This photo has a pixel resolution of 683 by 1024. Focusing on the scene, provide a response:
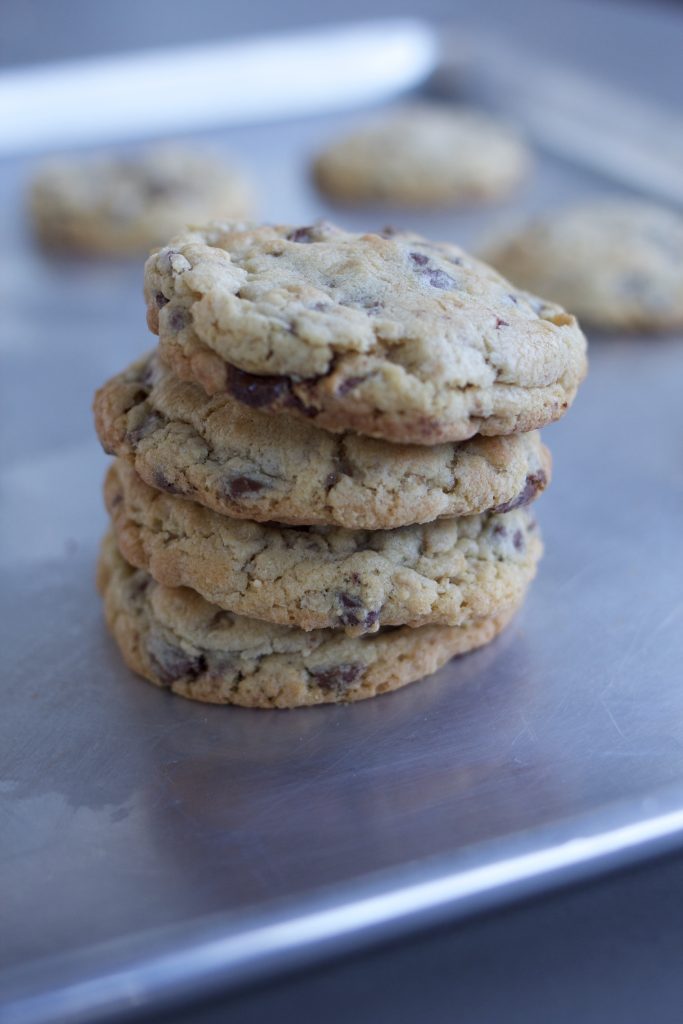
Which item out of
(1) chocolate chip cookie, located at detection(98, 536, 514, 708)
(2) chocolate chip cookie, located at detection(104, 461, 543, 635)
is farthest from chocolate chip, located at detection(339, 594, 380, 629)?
(1) chocolate chip cookie, located at detection(98, 536, 514, 708)

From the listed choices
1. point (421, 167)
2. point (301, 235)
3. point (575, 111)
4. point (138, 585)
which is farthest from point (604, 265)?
point (138, 585)

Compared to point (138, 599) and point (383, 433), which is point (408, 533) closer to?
point (383, 433)

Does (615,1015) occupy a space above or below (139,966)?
below

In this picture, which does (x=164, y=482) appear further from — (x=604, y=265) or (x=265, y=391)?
(x=604, y=265)

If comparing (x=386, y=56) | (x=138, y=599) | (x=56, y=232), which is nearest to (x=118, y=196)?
(x=56, y=232)

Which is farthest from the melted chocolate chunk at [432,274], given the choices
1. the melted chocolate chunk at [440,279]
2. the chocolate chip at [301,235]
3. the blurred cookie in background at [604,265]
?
the blurred cookie in background at [604,265]
